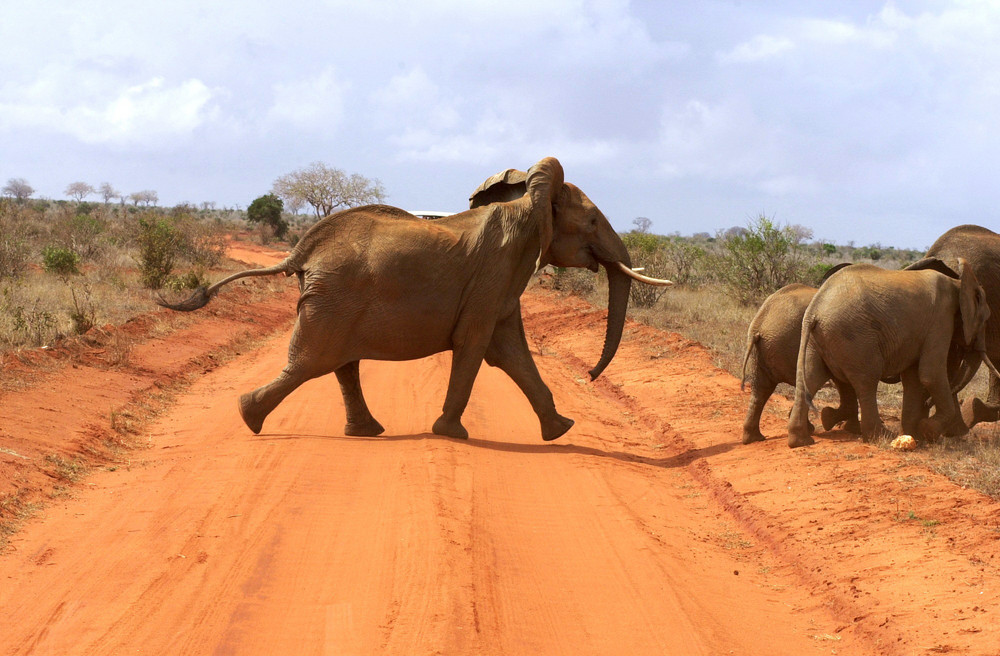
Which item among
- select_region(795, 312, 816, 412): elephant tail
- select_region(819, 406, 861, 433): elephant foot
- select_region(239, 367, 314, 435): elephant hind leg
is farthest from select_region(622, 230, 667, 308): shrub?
select_region(239, 367, 314, 435): elephant hind leg

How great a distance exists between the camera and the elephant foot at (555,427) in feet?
33.2

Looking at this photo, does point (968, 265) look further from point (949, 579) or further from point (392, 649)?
point (392, 649)

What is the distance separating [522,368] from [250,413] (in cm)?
273

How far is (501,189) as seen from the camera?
10.5 m

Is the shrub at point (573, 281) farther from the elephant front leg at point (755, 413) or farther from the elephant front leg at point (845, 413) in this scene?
the elephant front leg at point (755, 413)

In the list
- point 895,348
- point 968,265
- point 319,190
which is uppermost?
point 319,190

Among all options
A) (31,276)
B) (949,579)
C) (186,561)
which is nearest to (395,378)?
(186,561)

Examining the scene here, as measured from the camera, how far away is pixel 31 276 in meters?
22.2

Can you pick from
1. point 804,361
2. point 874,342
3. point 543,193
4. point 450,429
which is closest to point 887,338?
point 874,342

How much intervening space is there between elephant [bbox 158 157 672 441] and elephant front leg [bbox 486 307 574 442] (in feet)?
0.03

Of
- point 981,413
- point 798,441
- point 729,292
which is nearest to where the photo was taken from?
point 798,441

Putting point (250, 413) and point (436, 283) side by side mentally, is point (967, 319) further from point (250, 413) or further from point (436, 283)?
point (250, 413)

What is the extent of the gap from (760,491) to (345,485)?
11.6 ft

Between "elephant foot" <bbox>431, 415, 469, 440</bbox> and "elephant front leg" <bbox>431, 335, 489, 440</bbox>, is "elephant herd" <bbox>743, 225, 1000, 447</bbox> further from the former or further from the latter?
"elephant foot" <bbox>431, 415, 469, 440</bbox>
